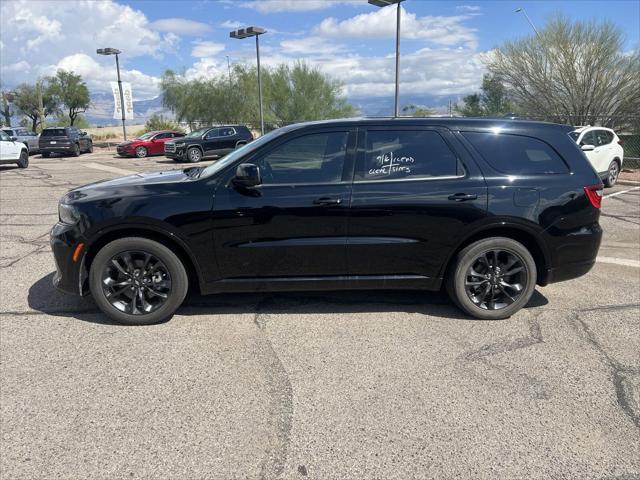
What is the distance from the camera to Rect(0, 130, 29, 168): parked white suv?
18844 mm

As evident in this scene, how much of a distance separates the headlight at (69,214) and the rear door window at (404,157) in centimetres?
240

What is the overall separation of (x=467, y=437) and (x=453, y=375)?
2.25 feet

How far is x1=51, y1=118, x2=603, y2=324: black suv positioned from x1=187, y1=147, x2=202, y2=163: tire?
19140mm

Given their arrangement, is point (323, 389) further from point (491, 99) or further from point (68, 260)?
point (491, 99)

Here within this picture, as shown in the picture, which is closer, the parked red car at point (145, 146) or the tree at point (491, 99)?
the tree at point (491, 99)

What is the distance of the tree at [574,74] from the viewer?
61.5 ft

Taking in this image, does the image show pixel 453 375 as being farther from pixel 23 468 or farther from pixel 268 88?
→ pixel 268 88

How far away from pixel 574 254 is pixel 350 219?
2.05m

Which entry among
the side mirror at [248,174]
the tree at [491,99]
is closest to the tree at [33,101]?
the tree at [491,99]

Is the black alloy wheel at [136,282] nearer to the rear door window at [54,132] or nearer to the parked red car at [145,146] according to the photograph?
the parked red car at [145,146]

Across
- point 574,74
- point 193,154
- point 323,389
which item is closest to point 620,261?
point 323,389

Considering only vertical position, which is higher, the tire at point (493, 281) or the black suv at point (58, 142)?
the black suv at point (58, 142)

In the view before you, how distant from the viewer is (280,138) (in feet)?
14.1

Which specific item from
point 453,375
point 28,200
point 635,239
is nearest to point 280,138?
point 453,375
